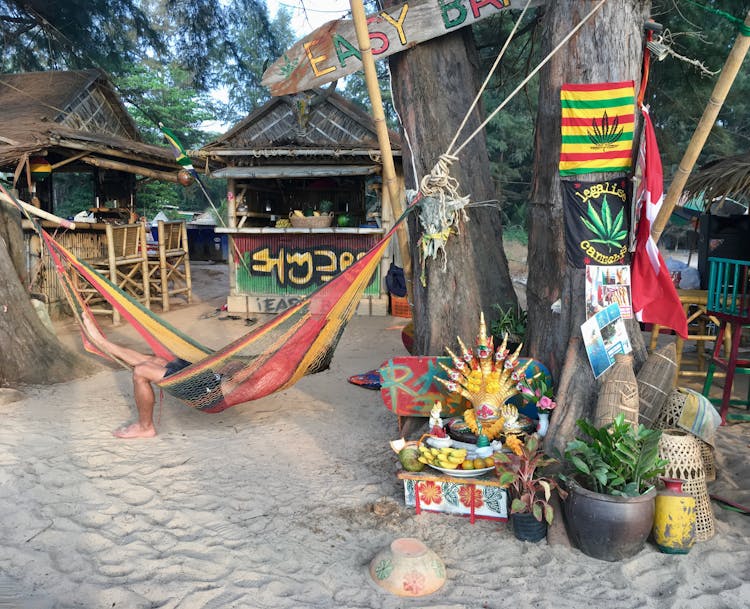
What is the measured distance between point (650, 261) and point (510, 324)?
1008 mm

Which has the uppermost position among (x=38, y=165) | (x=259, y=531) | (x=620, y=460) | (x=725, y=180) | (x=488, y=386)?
(x=38, y=165)

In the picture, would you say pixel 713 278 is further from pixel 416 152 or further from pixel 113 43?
pixel 113 43

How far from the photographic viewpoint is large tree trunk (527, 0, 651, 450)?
2.91m

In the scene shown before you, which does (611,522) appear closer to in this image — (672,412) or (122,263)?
(672,412)

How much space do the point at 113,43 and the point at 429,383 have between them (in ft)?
Answer: 21.8

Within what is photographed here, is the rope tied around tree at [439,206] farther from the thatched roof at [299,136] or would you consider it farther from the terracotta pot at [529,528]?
the thatched roof at [299,136]

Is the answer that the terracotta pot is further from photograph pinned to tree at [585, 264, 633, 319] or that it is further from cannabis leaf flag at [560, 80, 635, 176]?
cannabis leaf flag at [560, 80, 635, 176]

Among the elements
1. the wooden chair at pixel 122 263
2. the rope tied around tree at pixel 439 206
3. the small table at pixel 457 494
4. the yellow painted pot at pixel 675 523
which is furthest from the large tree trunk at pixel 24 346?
the yellow painted pot at pixel 675 523

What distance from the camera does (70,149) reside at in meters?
7.81

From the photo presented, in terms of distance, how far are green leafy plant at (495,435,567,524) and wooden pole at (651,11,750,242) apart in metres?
1.21

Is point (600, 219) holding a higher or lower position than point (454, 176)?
lower

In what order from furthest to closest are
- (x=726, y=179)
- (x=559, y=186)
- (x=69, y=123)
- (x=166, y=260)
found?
(x=166, y=260) < (x=69, y=123) < (x=726, y=179) < (x=559, y=186)

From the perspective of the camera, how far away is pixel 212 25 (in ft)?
23.9

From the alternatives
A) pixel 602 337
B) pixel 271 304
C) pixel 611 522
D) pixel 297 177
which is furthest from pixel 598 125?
pixel 271 304
